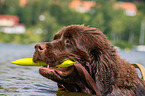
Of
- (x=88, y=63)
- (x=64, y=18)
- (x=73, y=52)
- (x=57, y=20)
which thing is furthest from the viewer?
(x=64, y=18)

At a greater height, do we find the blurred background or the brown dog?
the blurred background

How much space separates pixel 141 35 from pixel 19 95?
73154 millimetres

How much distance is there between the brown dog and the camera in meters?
4.12

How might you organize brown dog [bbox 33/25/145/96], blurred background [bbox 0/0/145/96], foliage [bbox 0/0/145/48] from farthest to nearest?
foliage [bbox 0/0/145/48], blurred background [bbox 0/0/145/96], brown dog [bbox 33/25/145/96]

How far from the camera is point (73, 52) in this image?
4375mm

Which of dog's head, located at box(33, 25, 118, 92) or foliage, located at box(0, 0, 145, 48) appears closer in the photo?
dog's head, located at box(33, 25, 118, 92)

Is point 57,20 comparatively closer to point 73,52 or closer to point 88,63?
point 73,52

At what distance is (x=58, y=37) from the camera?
461 cm

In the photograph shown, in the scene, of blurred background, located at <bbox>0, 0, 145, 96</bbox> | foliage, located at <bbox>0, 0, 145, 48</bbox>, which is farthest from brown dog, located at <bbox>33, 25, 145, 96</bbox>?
foliage, located at <bbox>0, 0, 145, 48</bbox>

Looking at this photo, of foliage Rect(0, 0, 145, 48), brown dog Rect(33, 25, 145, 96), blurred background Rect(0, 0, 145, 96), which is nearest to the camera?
brown dog Rect(33, 25, 145, 96)

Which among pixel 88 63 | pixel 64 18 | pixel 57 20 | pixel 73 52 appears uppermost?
pixel 64 18

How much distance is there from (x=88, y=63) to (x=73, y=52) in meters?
0.33

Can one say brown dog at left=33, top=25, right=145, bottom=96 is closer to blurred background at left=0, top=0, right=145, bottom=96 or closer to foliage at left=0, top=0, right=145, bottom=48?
blurred background at left=0, top=0, right=145, bottom=96

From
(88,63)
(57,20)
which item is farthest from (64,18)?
(88,63)
